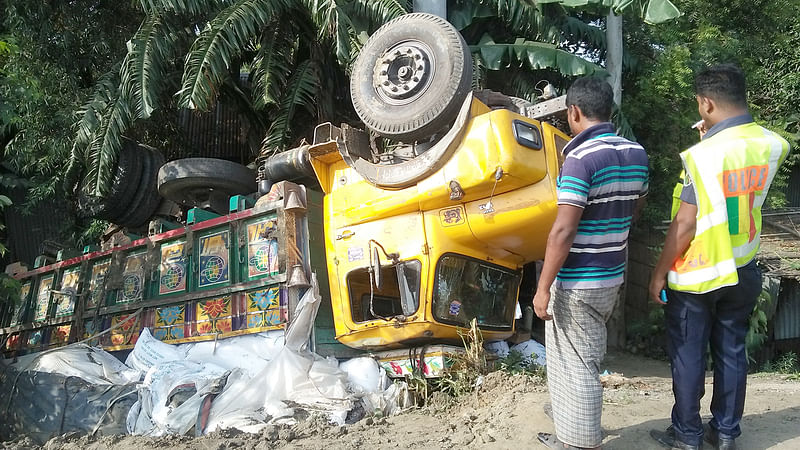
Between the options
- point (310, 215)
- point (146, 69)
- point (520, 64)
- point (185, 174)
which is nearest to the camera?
point (310, 215)

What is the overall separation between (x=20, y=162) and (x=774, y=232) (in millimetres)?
11719

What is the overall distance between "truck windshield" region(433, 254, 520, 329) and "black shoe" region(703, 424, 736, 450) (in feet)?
7.00

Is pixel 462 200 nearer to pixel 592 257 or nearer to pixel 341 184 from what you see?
pixel 341 184

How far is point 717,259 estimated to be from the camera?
2475 mm

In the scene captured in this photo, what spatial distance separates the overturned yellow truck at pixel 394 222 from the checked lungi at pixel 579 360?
1.79m

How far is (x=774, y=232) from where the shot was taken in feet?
29.7

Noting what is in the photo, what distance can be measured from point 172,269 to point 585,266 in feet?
16.2

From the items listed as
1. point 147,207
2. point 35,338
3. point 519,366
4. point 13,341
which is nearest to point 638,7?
point 519,366

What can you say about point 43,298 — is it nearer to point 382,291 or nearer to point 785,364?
point 382,291

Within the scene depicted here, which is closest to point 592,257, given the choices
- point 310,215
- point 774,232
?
point 310,215

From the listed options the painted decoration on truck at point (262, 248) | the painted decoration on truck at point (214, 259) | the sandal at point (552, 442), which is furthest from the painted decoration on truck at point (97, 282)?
the sandal at point (552, 442)

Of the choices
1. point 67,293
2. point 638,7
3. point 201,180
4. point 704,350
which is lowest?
point 67,293

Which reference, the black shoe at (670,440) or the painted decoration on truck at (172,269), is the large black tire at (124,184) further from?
the black shoe at (670,440)

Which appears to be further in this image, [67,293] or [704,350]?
[67,293]
